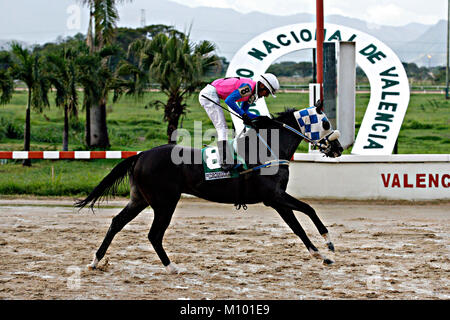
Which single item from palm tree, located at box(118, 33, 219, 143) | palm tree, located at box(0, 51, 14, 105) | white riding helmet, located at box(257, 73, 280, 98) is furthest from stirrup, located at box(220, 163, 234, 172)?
palm tree, located at box(0, 51, 14, 105)

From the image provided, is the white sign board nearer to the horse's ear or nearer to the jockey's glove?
the horse's ear

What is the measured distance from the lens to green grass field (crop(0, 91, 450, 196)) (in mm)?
12812

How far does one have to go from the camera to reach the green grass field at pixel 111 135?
504 inches

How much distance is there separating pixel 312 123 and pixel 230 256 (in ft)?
6.04

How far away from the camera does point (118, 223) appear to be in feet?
22.1

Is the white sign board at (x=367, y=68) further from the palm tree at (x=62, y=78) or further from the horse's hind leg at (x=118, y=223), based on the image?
the horse's hind leg at (x=118, y=223)

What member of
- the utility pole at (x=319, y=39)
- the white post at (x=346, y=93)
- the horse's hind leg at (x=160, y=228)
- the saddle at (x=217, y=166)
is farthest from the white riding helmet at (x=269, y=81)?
the white post at (x=346, y=93)

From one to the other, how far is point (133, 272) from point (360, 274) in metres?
2.39

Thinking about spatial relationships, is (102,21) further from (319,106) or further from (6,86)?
(319,106)

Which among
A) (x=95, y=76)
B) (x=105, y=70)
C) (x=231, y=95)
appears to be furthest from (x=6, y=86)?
(x=231, y=95)

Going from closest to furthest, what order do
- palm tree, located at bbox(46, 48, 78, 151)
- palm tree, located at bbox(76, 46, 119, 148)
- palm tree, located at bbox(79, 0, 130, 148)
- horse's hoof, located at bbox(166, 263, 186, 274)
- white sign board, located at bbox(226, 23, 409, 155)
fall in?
1. horse's hoof, located at bbox(166, 263, 186, 274)
2. white sign board, located at bbox(226, 23, 409, 155)
3. palm tree, located at bbox(46, 48, 78, 151)
4. palm tree, located at bbox(76, 46, 119, 148)
5. palm tree, located at bbox(79, 0, 130, 148)

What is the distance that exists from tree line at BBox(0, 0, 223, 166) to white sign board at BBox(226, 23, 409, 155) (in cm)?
212

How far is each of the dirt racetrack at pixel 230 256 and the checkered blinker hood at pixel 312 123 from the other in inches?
57.4
